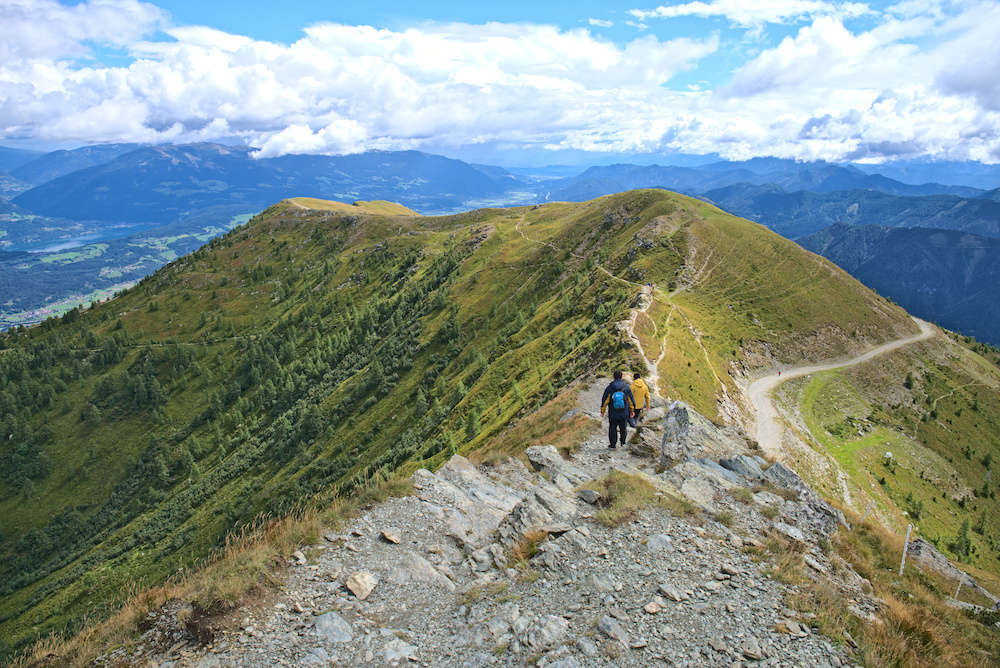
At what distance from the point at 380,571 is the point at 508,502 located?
23.8 feet

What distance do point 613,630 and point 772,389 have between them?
6681 cm

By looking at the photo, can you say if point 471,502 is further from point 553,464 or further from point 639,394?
point 639,394

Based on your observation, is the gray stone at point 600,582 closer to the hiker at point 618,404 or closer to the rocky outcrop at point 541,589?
the rocky outcrop at point 541,589

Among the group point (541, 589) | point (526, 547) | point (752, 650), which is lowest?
point (526, 547)

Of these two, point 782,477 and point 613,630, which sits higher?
point 613,630

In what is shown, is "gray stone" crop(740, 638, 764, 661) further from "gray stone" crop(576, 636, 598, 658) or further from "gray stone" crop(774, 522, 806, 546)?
"gray stone" crop(774, 522, 806, 546)

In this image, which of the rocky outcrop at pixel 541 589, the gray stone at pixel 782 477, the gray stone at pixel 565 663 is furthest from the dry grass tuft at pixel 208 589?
the gray stone at pixel 782 477

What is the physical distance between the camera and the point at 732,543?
14672 mm

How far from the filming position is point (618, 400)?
78.5 ft

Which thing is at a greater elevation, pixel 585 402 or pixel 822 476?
pixel 585 402

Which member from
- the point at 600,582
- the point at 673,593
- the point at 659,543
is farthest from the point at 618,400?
the point at 673,593

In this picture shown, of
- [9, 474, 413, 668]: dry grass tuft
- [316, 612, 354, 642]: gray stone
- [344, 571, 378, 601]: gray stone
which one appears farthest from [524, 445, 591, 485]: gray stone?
[316, 612, 354, 642]: gray stone

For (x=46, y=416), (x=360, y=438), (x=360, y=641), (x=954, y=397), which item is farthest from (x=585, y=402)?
(x=46, y=416)

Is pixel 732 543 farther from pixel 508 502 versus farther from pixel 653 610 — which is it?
pixel 508 502
